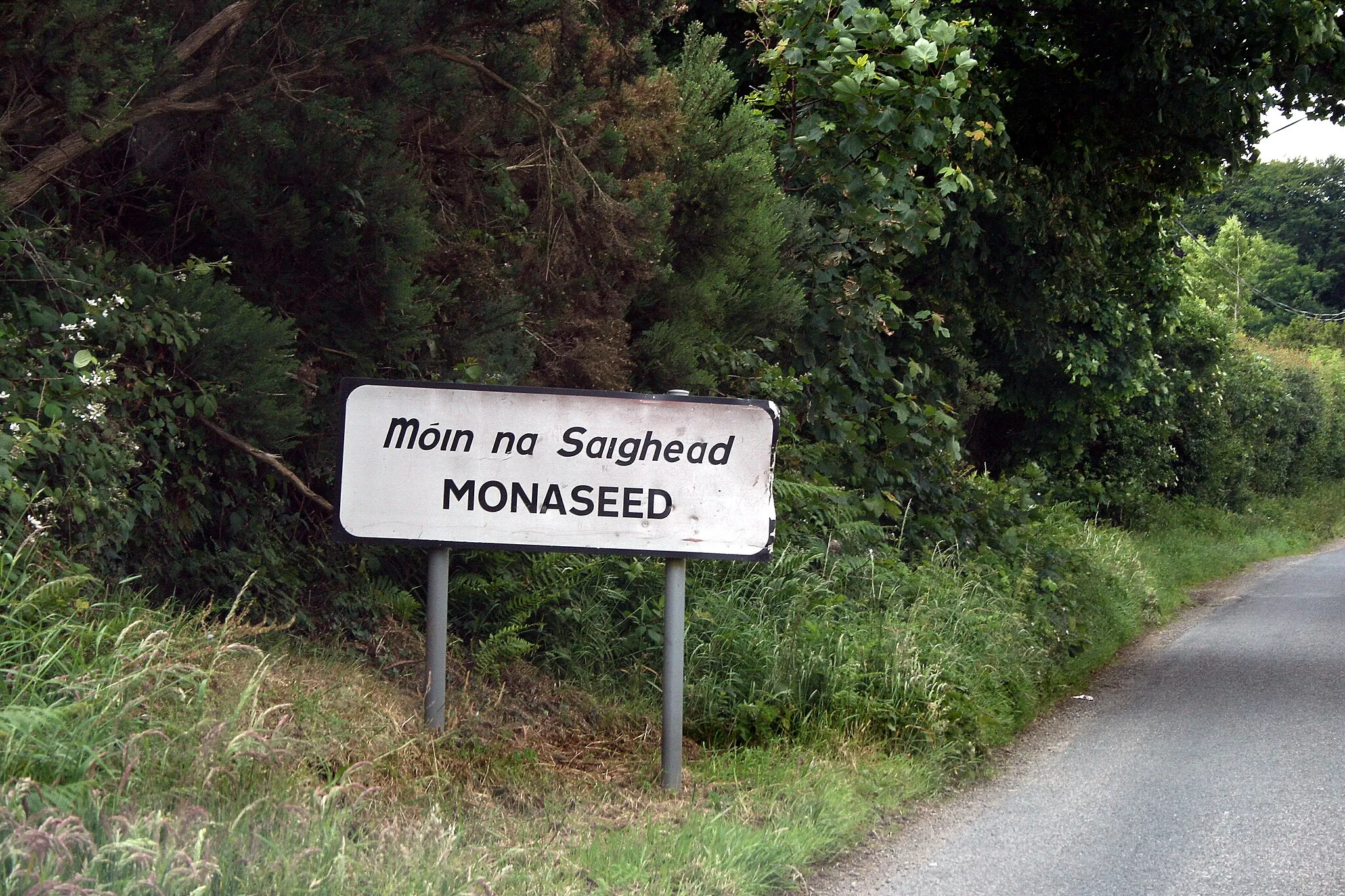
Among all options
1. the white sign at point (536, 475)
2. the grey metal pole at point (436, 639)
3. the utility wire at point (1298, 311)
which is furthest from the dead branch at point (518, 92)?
the utility wire at point (1298, 311)

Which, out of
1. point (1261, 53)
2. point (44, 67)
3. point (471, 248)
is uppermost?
point (1261, 53)

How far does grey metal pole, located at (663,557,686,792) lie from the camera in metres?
5.16

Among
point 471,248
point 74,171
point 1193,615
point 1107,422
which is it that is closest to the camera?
point 74,171

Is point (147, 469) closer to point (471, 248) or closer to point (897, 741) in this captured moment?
point (471, 248)

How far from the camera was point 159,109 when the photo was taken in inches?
207

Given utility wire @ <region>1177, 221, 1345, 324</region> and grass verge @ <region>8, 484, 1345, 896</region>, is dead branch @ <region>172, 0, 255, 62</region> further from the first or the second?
utility wire @ <region>1177, 221, 1345, 324</region>

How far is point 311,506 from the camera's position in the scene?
6.44m

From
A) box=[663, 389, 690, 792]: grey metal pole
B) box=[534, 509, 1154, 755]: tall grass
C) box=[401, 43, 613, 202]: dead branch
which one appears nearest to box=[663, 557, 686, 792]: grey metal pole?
box=[663, 389, 690, 792]: grey metal pole

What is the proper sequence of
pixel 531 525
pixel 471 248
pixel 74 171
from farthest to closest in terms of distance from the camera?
pixel 471 248 → pixel 74 171 → pixel 531 525

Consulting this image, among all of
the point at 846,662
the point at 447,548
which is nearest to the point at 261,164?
the point at 447,548

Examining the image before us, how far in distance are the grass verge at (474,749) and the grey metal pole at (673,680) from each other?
0.42 feet

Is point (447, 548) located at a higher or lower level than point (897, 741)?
higher

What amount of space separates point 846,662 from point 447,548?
7.67ft

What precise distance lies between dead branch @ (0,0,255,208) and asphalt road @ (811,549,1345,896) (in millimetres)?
3809
